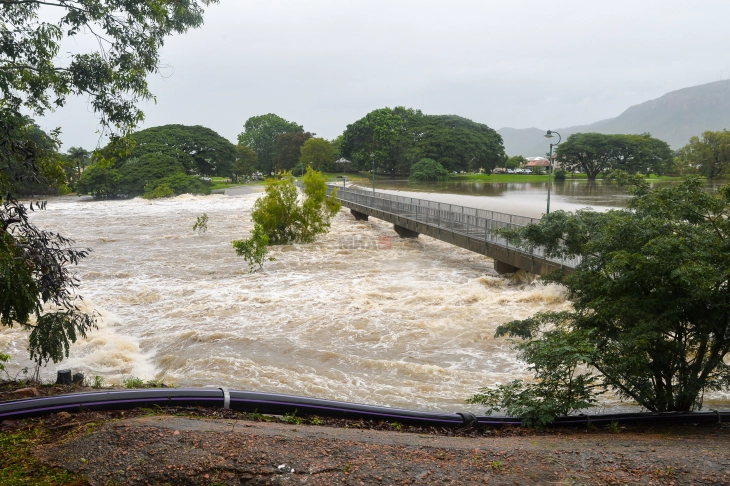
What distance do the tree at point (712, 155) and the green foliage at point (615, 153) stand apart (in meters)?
14.4

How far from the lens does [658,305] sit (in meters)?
7.99

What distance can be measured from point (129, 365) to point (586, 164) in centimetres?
8398

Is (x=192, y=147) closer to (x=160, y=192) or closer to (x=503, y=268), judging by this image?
(x=160, y=192)

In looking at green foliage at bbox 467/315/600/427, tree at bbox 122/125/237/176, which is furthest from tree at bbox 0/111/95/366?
tree at bbox 122/125/237/176

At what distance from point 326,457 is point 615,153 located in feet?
280

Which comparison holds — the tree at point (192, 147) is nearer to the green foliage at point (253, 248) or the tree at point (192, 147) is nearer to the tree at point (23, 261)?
the green foliage at point (253, 248)

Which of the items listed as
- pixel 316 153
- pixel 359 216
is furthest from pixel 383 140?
pixel 359 216

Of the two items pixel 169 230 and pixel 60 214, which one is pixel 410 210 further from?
pixel 60 214

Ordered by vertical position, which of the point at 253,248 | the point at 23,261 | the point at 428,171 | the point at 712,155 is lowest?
the point at 253,248

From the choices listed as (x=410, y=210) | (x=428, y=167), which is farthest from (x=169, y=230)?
(x=428, y=167)

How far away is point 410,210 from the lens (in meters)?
37.0

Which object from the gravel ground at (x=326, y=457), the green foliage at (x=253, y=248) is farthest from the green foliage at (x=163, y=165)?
the gravel ground at (x=326, y=457)

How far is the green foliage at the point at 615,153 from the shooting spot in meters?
77.2

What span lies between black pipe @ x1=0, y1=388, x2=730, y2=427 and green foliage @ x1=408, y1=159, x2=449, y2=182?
284 ft
